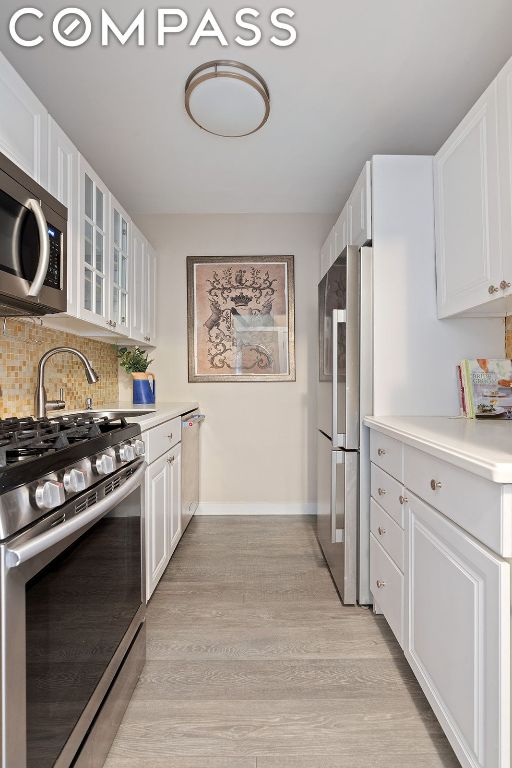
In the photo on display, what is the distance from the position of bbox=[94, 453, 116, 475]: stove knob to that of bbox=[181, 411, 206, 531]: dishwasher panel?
1647 millimetres

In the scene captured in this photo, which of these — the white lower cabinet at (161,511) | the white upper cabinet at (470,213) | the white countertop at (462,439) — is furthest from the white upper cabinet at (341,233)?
the white lower cabinet at (161,511)

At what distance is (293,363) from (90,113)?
7.16ft

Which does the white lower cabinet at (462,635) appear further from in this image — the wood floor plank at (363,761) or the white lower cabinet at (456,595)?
the wood floor plank at (363,761)

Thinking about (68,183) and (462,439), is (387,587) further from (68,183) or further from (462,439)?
(68,183)

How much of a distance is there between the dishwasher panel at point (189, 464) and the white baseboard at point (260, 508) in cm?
14

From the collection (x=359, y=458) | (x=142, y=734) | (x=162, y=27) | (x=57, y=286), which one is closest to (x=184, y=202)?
(x=162, y=27)

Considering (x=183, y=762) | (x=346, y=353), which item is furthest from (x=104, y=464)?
(x=346, y=353)

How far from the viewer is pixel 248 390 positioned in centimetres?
385

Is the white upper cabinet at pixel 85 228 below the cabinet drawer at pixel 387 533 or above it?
above

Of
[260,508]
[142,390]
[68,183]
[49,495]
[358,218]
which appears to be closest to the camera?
[49,495]

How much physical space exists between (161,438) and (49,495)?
4.49 ft

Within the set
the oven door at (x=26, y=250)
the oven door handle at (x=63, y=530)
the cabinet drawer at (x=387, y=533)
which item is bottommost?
the cabinet drawer at (x=387, y=533)

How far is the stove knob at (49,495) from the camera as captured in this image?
0.92m

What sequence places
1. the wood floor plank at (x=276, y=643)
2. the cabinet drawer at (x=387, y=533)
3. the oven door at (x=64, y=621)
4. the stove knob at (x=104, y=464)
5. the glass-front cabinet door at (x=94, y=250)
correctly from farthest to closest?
the glass-front cabinet door at (x=94, y=250), the wood floor plank at (x=276, y=643), the cabinet drawer at (x=387, y=533), the stove knob at (x=104, y=464), the oven door at (x=64, y=621)
